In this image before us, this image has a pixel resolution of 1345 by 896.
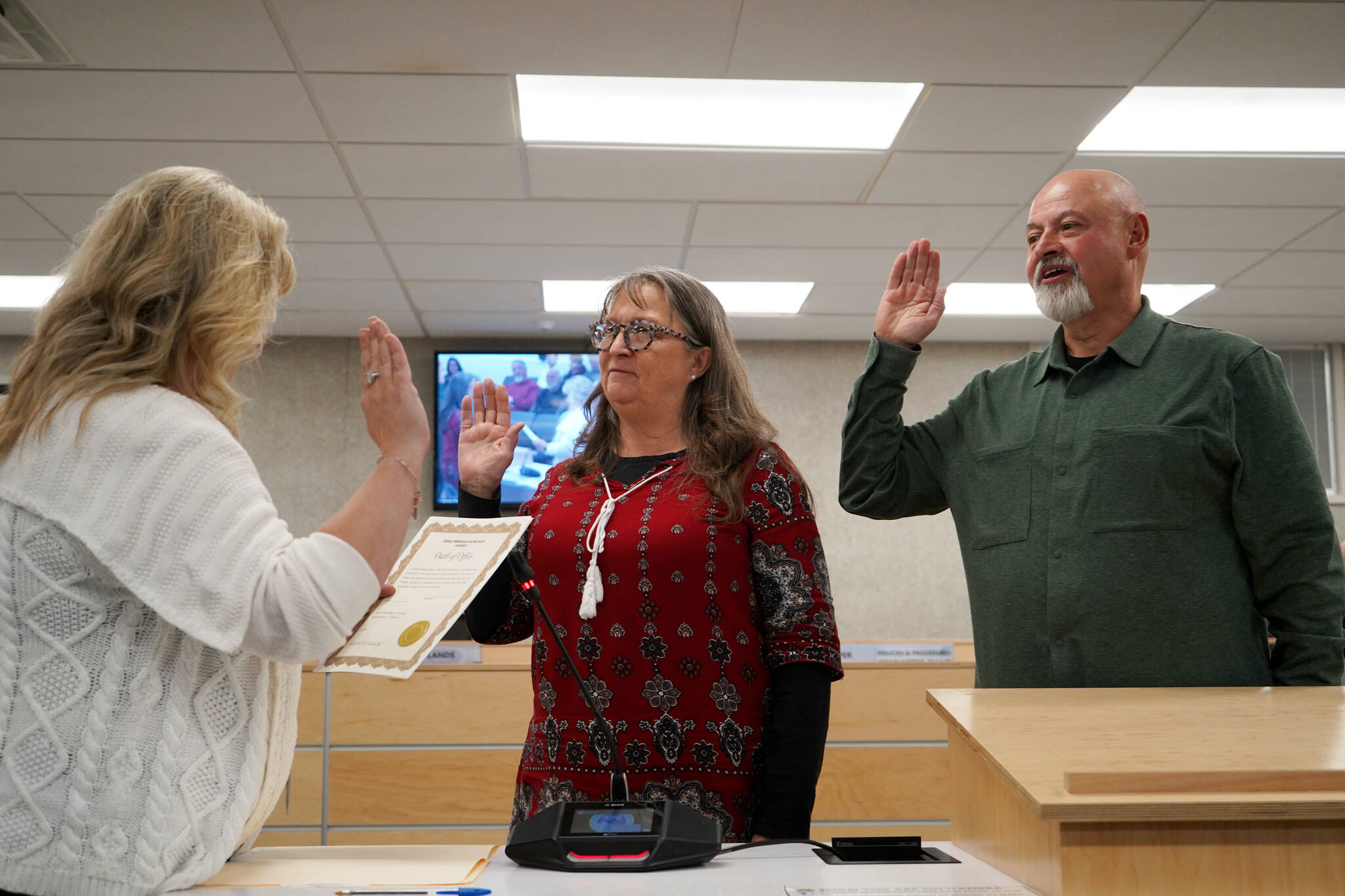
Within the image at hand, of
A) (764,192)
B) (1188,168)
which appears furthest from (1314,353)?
(764,192)

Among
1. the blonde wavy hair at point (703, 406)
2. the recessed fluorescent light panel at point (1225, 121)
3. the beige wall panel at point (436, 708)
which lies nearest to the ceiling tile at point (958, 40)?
the recessed fluorescent light panel at point (1225, 121)

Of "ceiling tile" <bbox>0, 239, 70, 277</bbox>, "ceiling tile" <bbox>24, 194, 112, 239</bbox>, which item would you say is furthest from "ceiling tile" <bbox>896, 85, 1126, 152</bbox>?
"ceiling tile" <bbox>0, 239, 70, 277</bbox>

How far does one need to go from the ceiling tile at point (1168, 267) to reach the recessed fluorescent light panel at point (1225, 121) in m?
1.05

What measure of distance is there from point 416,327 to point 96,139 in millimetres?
2693

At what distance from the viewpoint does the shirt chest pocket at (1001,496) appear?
5.68ft

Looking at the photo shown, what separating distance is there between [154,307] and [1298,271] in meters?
5.52

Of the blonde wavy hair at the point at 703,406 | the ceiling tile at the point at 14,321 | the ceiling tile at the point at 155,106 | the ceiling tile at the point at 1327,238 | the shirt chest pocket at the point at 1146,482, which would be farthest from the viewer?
the ceiling tile at the point at 14,321

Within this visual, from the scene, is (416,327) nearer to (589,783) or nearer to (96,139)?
(96,139)

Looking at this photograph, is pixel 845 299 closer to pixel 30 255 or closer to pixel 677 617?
pixel 30 255

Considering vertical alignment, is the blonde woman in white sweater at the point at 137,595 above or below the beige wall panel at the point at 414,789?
above

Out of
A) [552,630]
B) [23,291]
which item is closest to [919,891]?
[552,630]

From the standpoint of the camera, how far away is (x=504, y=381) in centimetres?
630

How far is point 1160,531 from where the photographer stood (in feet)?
5.30

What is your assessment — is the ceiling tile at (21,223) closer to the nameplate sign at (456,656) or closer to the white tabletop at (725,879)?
the nameplate sign at (456,656)
